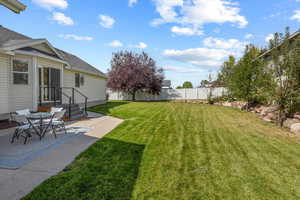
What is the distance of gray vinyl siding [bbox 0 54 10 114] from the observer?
276 inches

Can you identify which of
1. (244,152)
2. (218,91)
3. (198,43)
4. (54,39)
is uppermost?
(198,43)

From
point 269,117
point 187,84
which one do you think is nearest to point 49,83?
point 269,117

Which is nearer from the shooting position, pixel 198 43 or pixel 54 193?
pixel 54 193

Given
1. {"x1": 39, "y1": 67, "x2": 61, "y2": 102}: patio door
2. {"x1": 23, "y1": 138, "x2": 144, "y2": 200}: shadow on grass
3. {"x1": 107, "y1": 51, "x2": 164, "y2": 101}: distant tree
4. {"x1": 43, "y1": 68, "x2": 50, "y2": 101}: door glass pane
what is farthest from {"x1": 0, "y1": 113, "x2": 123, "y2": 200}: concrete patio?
{"x1": 107, "y1": 51, "x2": 164, "y2": 101}: distant tree

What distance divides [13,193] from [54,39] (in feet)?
52.3

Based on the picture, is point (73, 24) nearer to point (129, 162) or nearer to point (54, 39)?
point (54, 39)

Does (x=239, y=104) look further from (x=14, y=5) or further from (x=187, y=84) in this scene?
(x=187, y=84)

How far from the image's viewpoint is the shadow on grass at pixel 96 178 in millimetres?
2471

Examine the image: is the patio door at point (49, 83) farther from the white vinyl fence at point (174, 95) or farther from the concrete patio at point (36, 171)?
the white vinyl fence at point (174, 95)

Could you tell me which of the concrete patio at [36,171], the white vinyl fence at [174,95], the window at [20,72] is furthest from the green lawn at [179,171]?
the white vinyl fence at [174,95]

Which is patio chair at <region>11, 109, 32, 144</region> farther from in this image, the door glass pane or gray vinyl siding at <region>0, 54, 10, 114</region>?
the door glass pane

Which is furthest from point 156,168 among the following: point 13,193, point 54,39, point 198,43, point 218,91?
point 218,91

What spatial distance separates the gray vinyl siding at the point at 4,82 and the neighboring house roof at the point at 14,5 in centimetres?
433

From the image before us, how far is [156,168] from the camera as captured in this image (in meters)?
3.41
